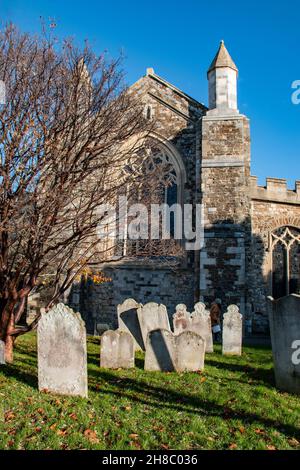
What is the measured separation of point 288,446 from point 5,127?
6.14 meters

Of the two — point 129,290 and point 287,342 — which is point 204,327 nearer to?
point 287,342

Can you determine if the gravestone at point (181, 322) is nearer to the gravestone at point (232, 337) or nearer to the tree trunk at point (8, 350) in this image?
the gravestone at point (232, 337)

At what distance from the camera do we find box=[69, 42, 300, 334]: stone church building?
1254cm

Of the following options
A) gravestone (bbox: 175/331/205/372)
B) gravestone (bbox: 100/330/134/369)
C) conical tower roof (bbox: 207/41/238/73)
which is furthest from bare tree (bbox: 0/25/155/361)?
conical tower roof (bbox: 207/41/238/73)

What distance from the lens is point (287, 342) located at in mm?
5453

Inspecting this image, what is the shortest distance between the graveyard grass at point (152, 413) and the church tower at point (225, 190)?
5827 mm

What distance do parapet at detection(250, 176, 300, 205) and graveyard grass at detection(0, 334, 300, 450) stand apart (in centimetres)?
898

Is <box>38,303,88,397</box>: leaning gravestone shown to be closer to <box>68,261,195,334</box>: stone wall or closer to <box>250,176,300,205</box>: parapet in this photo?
<box>68,261,195,334</box>: stone wall

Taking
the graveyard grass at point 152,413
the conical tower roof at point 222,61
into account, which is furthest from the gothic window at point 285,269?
the graveyard grass at point 152,413

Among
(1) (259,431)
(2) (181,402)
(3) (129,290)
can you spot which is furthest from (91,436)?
(3) (129,290)

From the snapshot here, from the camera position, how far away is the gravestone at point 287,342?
5367 mm

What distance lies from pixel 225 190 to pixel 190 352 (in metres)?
7.60

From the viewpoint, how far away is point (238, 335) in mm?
8453
